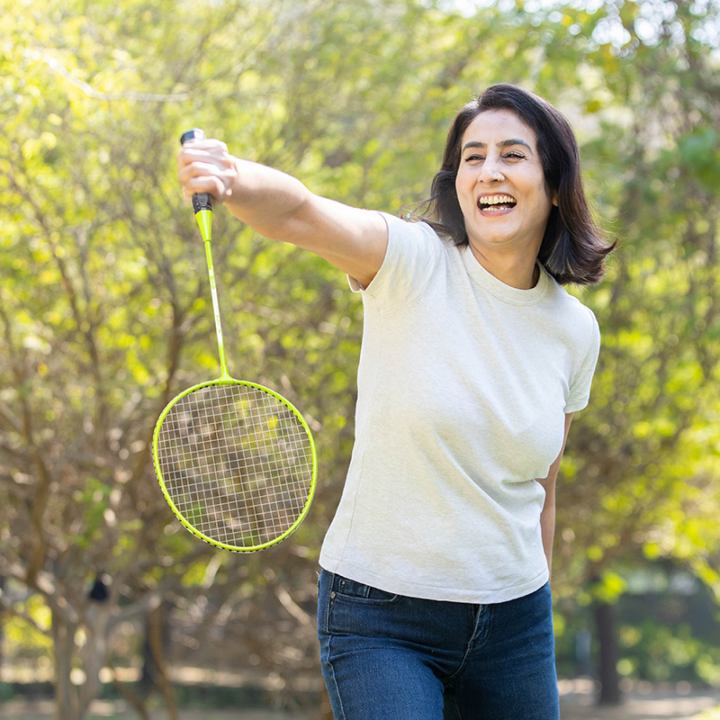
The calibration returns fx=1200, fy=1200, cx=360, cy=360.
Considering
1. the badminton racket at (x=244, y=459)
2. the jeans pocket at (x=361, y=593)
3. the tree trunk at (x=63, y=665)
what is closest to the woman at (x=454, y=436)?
the jeans pocket at (x=361, y=593)

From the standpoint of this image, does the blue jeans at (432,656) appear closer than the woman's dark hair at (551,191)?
Yes

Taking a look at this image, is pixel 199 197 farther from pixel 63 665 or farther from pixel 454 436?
pixel 63 665

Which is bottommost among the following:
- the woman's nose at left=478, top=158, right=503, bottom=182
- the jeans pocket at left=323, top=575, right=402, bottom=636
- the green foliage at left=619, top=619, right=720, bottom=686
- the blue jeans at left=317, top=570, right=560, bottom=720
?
the green foliage at left=619, top=619, right=720, bottom=686

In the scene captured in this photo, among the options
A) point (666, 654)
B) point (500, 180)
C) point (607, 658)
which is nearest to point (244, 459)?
point (500, 180)

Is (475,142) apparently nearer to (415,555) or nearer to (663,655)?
(415,555)

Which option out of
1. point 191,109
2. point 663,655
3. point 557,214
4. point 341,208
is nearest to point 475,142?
point 557,214

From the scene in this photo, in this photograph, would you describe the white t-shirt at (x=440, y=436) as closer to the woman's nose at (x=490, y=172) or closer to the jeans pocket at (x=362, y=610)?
the jeans pocket at (x=362, y=610)

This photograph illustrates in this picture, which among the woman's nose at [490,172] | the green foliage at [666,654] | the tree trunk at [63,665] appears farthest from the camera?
the green foliage at [666,654]

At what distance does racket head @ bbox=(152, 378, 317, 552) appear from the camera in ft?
8.89

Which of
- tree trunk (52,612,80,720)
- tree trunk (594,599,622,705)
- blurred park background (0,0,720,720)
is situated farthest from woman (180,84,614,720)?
tree trunk (594,599,622,705)

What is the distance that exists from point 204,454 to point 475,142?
1.18m

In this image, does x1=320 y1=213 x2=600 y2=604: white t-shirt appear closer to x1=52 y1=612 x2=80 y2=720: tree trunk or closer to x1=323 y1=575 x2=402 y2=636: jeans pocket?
x1=323 y1=575 x2=402 y2=636: jeans pocket

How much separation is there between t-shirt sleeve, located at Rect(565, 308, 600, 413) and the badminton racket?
598mm

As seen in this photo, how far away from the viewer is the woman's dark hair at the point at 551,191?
2.50m
